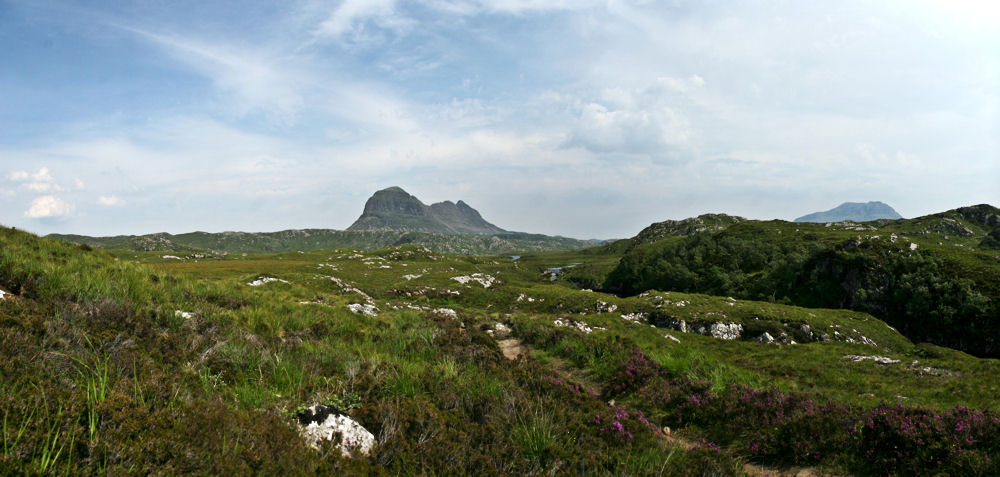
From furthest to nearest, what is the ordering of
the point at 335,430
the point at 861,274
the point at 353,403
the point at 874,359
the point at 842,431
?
the point at 861,274 < the point at 874,359 < the point at 842,431 < the point at 353,403 < the point at 335,430

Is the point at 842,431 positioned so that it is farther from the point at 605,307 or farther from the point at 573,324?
the point at 605,307

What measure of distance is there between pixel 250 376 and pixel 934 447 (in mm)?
11575

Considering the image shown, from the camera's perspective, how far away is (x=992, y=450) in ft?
19.3

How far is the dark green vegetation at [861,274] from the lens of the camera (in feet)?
148

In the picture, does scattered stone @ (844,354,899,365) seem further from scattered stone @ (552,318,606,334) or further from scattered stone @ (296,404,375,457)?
scattered stone @ (296,404,375,457)

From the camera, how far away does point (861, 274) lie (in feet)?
187

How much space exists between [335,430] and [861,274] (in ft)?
257

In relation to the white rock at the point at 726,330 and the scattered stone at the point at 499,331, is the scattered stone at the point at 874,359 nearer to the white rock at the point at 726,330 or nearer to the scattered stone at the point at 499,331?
the white rock at the point at 726,330

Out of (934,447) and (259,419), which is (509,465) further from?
(934,447)

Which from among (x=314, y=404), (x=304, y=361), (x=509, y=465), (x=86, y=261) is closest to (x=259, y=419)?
(x=314, y=404)

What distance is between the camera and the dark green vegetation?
148 feet

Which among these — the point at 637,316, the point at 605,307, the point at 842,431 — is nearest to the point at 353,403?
the point at 842,431

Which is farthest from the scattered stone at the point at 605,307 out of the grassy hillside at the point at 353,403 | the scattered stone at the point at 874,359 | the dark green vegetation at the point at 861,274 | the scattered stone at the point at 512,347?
the dark green vegetation at the point at 861,274

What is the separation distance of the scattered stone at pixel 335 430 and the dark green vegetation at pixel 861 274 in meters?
68.9
